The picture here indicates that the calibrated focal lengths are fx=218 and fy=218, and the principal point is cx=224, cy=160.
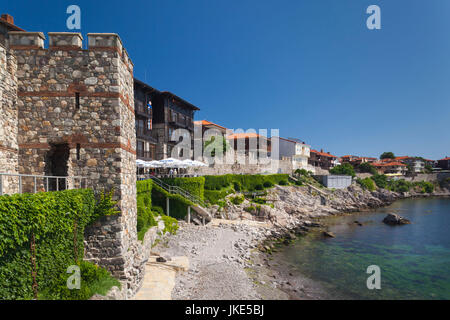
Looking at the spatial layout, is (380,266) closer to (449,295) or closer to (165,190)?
(449,295)

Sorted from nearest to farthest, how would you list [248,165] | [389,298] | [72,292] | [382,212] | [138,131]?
[72,292]
[389,298]
[138,131]
[382,212]
[248,165]

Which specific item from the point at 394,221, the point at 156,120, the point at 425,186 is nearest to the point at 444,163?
the point at 425,186

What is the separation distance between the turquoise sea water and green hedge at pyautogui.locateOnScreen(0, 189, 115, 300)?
58.4 feet

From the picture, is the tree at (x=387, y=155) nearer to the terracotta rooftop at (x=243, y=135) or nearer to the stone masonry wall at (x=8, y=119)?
the terracotta rooftop at (x=243, y=135)

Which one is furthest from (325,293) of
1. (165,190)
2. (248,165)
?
(248,165)

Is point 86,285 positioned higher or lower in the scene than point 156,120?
lower

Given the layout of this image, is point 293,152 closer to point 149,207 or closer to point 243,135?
point 243,135

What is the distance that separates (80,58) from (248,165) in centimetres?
4633

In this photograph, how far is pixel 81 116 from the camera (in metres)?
10.5

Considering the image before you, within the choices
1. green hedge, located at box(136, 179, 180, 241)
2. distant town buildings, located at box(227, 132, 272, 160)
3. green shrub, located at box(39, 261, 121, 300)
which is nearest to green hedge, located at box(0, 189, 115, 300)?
green shrub, located at box(39, 261, 121, 300)

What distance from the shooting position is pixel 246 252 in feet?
73.0

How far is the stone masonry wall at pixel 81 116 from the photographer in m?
10.4

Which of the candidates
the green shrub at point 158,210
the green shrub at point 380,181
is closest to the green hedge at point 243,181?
the green shrub at point 158,210

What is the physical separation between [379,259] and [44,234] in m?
29.4
